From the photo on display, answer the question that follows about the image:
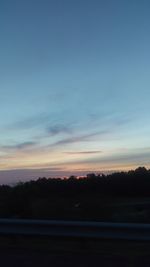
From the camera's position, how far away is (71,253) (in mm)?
11891

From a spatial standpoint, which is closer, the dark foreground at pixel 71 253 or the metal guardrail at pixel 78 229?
the dark foreground at pixel 71 253

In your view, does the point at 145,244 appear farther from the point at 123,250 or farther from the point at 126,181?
the point at 126,181

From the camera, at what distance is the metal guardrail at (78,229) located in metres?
11.3

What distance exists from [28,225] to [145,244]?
265cm

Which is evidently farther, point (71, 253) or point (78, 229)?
point (78, 229)

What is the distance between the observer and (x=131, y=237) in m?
11.3

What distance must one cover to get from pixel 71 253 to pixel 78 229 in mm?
556

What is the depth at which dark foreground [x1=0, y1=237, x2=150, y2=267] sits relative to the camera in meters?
10.7

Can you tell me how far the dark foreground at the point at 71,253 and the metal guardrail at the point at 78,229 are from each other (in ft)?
1.04

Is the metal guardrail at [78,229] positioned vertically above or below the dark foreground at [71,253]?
above

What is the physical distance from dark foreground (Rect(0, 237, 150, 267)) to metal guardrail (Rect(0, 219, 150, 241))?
1.04 ft

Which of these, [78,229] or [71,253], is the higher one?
[78,229]

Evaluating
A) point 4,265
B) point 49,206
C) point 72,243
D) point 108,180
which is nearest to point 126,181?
point 108,180

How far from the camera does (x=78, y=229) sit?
1220 centimetres
